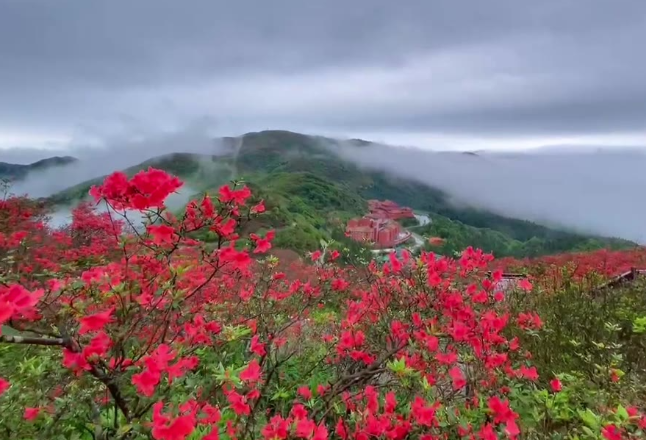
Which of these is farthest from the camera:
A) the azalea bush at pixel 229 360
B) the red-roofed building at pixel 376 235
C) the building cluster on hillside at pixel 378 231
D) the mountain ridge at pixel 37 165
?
the mountain ridge at pixel 37 165

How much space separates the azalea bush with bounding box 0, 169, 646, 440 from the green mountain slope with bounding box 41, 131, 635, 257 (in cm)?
2465

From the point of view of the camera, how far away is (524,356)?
4.19m

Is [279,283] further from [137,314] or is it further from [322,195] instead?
[322,195]

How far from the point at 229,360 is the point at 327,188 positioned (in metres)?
52.7

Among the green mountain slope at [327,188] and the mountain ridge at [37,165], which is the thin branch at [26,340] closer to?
the green mountain slope at [327,188]

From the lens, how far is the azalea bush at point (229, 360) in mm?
1789

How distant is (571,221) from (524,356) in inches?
3624

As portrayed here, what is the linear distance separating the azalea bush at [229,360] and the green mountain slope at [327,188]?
971 inches

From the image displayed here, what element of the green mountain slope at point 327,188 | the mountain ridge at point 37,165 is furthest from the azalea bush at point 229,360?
the mountain ridge at point 37,165

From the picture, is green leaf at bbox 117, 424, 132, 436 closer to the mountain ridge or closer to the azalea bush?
the azalea bush

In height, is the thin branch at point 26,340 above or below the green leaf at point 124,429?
above

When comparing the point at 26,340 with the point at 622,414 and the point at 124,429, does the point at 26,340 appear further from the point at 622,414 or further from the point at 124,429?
the point at 622,414

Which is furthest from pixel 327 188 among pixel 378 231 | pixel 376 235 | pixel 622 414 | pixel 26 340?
pixel 26 340

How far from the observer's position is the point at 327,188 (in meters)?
56.3
